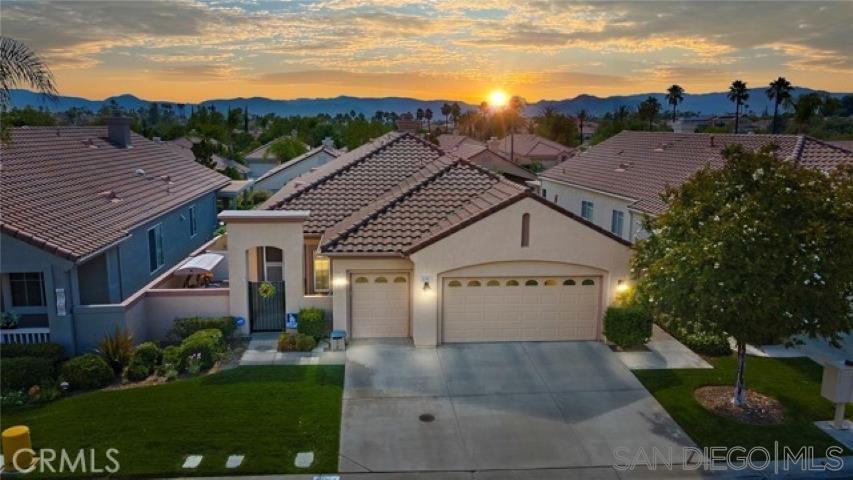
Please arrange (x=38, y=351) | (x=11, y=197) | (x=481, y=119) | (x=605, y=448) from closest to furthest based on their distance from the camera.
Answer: (x=605, y=448) < (x=38, y=351) < (x=11, y=197) < (x=481, y=119)

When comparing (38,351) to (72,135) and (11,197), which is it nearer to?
(11,197)

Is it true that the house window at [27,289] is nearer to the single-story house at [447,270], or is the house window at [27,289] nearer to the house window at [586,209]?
the single-story house at [447,270]

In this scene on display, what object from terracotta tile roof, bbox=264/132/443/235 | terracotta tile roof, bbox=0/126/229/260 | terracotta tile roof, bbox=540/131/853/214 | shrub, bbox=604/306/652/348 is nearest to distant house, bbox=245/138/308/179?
terracotta tile roof, bbox=540/131/853/214

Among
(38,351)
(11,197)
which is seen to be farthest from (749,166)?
(11,197)

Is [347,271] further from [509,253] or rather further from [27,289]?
[27,289]

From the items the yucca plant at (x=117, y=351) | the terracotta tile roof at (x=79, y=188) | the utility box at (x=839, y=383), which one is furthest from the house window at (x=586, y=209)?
the yucca plant at (x=117, y=351)

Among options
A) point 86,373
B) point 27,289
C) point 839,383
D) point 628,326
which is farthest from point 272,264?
point 839,383

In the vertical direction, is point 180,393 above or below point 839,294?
below

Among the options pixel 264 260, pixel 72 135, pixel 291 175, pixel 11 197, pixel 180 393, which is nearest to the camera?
pixel 180 393

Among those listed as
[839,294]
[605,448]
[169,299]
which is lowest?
[605,448]
